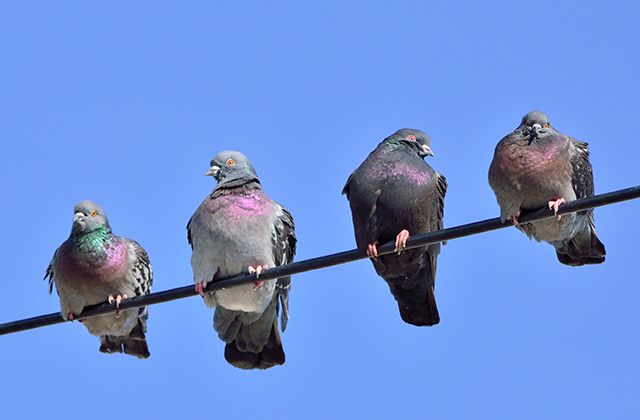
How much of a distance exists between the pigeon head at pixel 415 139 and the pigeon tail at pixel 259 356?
2.65m

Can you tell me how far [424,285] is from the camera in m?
10.3

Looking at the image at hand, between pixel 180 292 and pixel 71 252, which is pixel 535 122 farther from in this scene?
pixel 71 252

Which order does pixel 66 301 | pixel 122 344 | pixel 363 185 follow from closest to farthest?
1. pixel 363 185
2. pixel 66 301
3. pixel 122 344

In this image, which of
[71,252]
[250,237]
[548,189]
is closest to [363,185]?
[250,237]

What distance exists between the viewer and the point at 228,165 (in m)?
10.9

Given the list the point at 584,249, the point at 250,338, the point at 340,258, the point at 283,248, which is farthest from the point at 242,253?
the point at 584,249

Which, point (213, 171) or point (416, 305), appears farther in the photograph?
point (213, 171)

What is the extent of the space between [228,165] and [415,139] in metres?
2.22

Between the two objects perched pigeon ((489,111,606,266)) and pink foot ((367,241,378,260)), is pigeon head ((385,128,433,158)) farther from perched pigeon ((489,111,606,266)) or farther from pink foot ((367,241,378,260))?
pink foot ((367,241,378,260))

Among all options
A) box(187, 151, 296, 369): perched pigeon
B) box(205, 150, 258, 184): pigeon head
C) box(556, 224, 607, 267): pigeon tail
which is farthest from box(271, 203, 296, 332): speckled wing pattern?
box(556, 224, 607, 267): pigeon tail

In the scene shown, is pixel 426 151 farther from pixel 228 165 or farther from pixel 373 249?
pixel 228 165

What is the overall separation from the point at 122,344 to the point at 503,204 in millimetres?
4910

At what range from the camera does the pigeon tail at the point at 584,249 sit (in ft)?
35.3

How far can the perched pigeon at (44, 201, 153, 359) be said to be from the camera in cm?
1054
